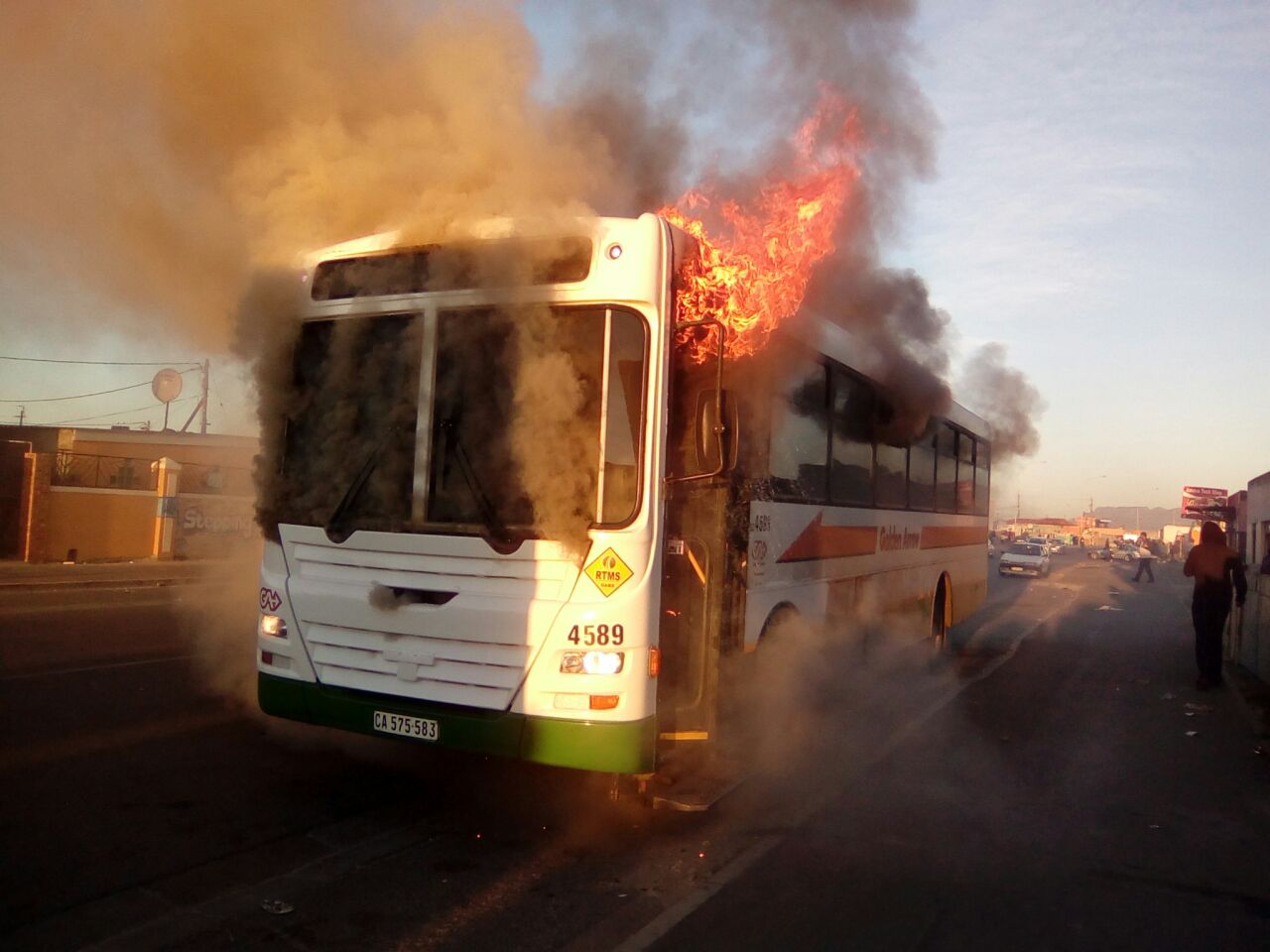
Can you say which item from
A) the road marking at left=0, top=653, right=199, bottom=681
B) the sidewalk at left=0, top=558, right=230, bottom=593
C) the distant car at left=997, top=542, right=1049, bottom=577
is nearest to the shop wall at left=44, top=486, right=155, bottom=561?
the sidewalk at left=0, top=558, right=230, bottom=593

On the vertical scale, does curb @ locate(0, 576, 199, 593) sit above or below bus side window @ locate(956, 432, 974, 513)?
below

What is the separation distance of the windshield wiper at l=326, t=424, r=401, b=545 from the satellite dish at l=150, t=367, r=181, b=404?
2901cm

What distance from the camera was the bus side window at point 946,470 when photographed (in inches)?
448

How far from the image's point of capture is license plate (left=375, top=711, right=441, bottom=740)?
195 inches

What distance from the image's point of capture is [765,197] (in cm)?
730

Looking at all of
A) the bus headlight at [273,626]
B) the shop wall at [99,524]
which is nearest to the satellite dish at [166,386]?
the shop wall at [99,524]

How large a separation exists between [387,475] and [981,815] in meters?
4.10

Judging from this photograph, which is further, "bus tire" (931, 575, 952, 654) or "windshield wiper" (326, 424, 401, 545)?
"bus tire" (931, 575, 952, 654)

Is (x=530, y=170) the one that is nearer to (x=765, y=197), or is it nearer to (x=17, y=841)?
(x=765, y=197)

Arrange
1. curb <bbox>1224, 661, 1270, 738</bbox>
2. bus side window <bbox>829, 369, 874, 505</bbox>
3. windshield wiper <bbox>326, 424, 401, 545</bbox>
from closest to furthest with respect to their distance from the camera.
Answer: windshield wiper <bbox>326, 424, 401, 545</bbox>, bus side window <bbox>829, 369, 874, 505</bbox>, curb <bbox>1224, 661, 1270, 738</bbox>

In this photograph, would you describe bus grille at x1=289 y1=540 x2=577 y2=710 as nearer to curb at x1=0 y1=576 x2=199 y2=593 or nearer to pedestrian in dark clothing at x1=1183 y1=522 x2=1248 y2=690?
pedestrian in dark clothing at x1=1183 y1=522 x2=1248 y2=690

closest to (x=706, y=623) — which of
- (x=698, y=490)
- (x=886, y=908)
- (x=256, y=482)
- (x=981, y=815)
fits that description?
(x=698, y=490)

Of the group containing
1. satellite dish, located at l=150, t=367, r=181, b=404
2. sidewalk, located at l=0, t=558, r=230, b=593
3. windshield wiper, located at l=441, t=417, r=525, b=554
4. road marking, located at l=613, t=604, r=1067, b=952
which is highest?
satellite dish, located at l=150, t=367, r=181, b=404

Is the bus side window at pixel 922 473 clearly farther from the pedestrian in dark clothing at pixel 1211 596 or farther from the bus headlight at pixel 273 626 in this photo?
the bus headlight at pixel 273 626
